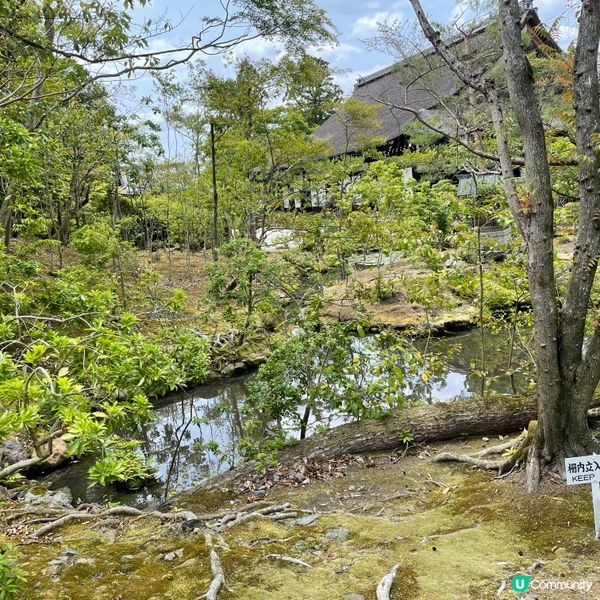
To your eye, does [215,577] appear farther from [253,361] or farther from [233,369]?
[253,361]

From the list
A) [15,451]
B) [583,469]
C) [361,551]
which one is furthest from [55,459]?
[583,469]

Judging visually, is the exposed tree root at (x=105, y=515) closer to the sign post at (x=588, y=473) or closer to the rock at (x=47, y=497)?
the rock at (x=47, y=497)

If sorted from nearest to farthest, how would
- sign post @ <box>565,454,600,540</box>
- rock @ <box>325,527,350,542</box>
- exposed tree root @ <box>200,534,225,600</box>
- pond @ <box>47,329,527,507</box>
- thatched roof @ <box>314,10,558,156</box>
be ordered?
exposed tree root @ <box>200,534,225,600</box> → sign post @ <box>565,454,600,540</box> → rock @ <box>325,527,350,542</box> → pond @ <box>47,329,527,507</box> → thatched roof @ <box>314,10,558,156</box>

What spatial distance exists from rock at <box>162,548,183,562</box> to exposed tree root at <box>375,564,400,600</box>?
54.2 inches

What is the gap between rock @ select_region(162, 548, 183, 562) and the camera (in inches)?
125

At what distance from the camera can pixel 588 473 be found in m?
2.80

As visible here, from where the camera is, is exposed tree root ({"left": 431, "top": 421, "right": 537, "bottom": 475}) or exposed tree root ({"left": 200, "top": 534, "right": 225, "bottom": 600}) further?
exposed tree root ({"left": 431, "top": 421, "right": 537, "bottom": 475})

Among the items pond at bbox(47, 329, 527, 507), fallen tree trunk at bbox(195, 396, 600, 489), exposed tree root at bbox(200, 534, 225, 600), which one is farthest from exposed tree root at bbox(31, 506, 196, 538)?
pond at bbox(47, 329, 527, 507)

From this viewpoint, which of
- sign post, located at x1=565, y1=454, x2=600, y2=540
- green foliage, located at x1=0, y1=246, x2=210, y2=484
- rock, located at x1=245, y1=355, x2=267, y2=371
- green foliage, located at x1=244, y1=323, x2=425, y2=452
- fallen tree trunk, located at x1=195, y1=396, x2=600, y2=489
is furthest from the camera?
rock, located at x1=245, y1=355, x2=267, y2=371

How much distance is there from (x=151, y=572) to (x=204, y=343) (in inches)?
67.2

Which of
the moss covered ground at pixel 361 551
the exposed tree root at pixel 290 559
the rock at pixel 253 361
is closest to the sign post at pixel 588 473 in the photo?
the moss covered ground at pixel 361 551

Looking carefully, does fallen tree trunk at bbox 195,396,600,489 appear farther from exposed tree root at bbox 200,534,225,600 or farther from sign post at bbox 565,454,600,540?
sign post at bbox 565,454,600,540

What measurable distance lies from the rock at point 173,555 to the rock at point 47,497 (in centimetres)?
212

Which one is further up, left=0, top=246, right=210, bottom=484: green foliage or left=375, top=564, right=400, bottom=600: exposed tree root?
left=0, top=246, right=210, bottom=484: green foliage
